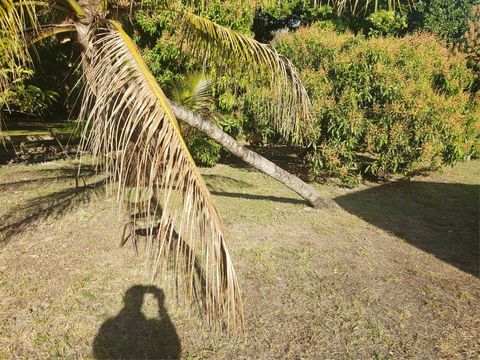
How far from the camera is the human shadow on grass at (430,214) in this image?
16.8ft

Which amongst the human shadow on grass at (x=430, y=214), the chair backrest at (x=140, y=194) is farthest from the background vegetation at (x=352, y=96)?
the chair backrest at (x=140, y=194)

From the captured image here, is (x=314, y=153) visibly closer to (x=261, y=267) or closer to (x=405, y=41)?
(x=405, y=41)

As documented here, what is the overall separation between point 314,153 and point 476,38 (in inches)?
262

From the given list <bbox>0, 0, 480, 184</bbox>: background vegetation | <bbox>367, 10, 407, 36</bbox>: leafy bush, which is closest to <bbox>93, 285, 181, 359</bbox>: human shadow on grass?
<bbox>0, 0, 480, 184</bbox>: background vegetation

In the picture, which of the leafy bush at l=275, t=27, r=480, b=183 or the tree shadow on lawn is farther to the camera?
the leafy bush at l=275, t=27, r=480, b=183

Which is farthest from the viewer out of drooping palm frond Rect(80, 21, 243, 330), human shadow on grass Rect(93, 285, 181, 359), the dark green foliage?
the dark green foliage

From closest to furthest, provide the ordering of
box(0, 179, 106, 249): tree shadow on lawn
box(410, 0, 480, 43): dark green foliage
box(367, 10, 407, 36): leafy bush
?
box(0, 179, 106, 249): tree shadow on lawn < box(367, 10, 407, 36): leafy bush < box(410, 0, 480, 43): dark green foliage

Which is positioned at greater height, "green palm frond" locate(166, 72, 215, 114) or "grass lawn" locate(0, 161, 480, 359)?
"green palm frond" locate(166, 72, 215, 114)

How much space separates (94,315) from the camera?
11.3ft

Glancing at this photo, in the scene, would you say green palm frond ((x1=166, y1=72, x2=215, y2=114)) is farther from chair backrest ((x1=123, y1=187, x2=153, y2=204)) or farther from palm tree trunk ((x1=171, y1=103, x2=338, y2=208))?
chair backrest ((x1=123, y1=187, x2=153, y2=204))

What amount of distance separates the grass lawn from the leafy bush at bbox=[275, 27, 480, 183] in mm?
1116

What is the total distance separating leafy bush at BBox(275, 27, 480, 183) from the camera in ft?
22.6

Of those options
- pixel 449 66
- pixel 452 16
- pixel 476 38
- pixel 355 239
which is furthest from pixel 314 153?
pixel 452 16

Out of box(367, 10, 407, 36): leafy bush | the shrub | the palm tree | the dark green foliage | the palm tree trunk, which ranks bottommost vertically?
the shrub
